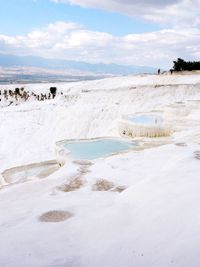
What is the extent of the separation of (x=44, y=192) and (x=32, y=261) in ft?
12.9

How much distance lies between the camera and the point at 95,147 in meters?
15.9

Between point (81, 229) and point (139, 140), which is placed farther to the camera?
point (139, 140)

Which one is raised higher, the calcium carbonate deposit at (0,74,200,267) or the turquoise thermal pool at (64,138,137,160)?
the calcium carbonate deposit at (0,74,200,267)

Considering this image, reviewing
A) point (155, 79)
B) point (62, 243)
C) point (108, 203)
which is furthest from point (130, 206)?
point (155, 79)

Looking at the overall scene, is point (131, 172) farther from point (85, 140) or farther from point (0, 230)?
point (85, 140)

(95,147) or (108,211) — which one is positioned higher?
(108,211)

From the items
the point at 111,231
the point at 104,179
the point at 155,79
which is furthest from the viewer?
the point at 155,79

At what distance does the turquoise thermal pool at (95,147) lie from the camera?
14.7 m

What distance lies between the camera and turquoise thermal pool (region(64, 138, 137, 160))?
14712 millimetres

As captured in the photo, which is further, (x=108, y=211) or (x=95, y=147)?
(x=95, y=147)

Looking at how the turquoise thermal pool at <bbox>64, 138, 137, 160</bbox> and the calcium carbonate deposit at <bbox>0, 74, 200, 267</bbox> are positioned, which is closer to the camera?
the calcium carbonate deposit at <bbox>0, 74, 200, 267</bbox>

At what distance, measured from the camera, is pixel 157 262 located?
561 cm

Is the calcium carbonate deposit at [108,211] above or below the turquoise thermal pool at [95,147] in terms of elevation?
above

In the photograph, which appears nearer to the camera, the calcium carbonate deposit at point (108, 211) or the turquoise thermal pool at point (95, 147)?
the calcium carbonate deposit at point (108, 211)
